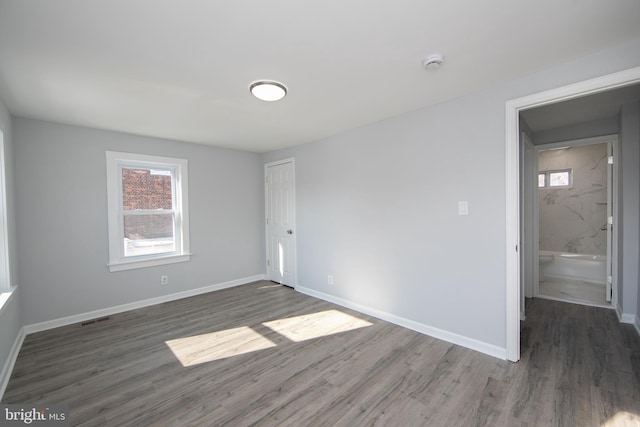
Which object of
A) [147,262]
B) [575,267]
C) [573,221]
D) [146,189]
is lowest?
[575,267]

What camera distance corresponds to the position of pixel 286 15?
1478 mm

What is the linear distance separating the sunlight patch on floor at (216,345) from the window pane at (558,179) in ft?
22.5

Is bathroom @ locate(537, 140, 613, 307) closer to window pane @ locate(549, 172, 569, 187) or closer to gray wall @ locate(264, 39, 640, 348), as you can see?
window pane @ locate(549, 172, 569, 187)

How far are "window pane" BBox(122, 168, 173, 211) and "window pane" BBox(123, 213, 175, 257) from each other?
0.16 m

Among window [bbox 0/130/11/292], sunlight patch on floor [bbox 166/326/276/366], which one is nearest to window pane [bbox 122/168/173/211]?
window [bbox 0/130/11/292]

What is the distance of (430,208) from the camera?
282 cm

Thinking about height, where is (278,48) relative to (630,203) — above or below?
above

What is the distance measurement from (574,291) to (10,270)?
7.05 meters

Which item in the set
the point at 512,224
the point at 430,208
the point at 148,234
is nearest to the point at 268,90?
the point at 430,208

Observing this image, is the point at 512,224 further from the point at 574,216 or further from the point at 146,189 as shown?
the point at 574,216

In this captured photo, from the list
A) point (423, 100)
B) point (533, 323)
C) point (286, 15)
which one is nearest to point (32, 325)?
point (286, 15)

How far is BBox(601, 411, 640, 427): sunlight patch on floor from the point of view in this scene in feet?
5.33

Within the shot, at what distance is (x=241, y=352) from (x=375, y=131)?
111 inches

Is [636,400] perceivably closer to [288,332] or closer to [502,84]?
[502,84]
